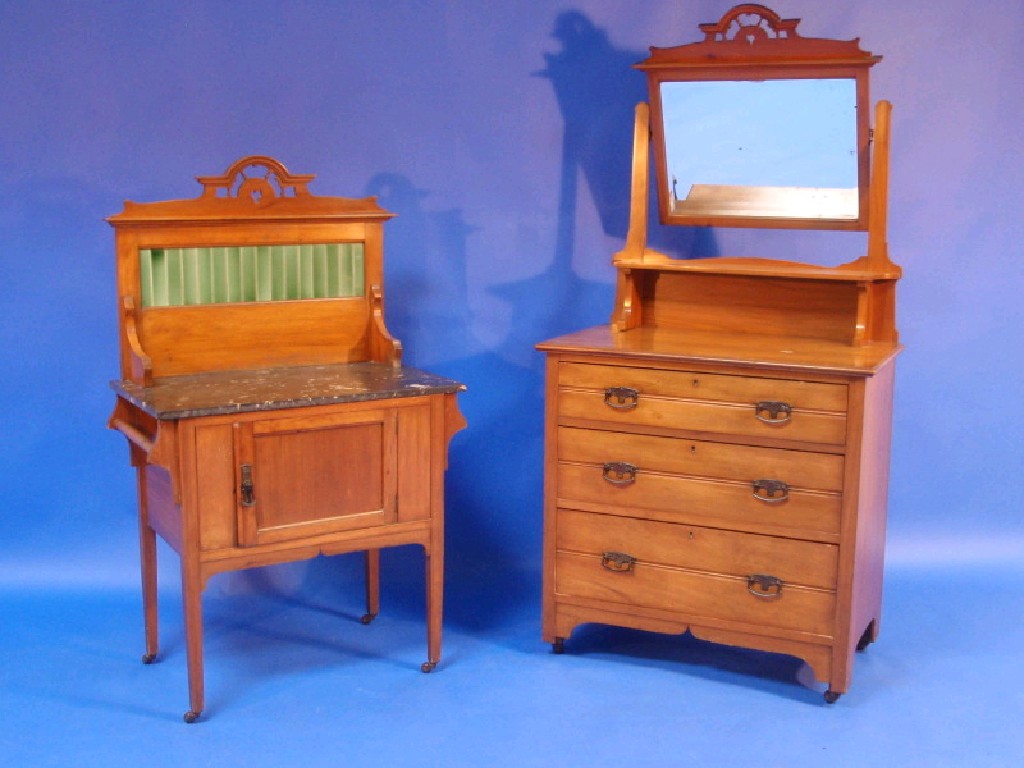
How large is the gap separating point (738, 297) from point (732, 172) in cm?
36

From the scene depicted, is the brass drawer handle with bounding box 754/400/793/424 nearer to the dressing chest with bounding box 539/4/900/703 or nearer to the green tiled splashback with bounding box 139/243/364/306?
the dressing chest with bounding box 539/4/900/703

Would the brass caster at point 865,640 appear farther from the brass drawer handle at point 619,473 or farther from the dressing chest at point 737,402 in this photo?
the brass drawer handle at point 619,473

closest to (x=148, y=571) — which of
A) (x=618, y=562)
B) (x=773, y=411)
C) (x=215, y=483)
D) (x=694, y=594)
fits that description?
(x=215, y=483)

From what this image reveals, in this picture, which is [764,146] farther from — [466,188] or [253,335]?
[253,335]

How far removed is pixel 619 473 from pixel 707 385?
0.35 m

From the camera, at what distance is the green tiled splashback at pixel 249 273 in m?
3.42

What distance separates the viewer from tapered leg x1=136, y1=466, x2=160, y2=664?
349 cm

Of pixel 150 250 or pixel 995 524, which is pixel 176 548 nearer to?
pixel 150 250

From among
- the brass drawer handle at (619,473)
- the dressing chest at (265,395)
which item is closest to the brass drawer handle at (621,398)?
the brass drawer handle at (619,473)

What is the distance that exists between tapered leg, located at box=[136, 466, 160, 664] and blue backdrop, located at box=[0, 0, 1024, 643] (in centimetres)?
58

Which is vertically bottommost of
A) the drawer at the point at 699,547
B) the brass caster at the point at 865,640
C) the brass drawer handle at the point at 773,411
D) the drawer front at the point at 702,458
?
the brass caster at the point at 865,640

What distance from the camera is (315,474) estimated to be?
323 cm

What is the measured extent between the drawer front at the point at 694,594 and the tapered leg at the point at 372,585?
63 cm

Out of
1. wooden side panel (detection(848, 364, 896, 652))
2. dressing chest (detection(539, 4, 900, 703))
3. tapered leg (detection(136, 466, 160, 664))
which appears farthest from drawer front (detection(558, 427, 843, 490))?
tapered leg (detection(136, 466, 160, 664))
